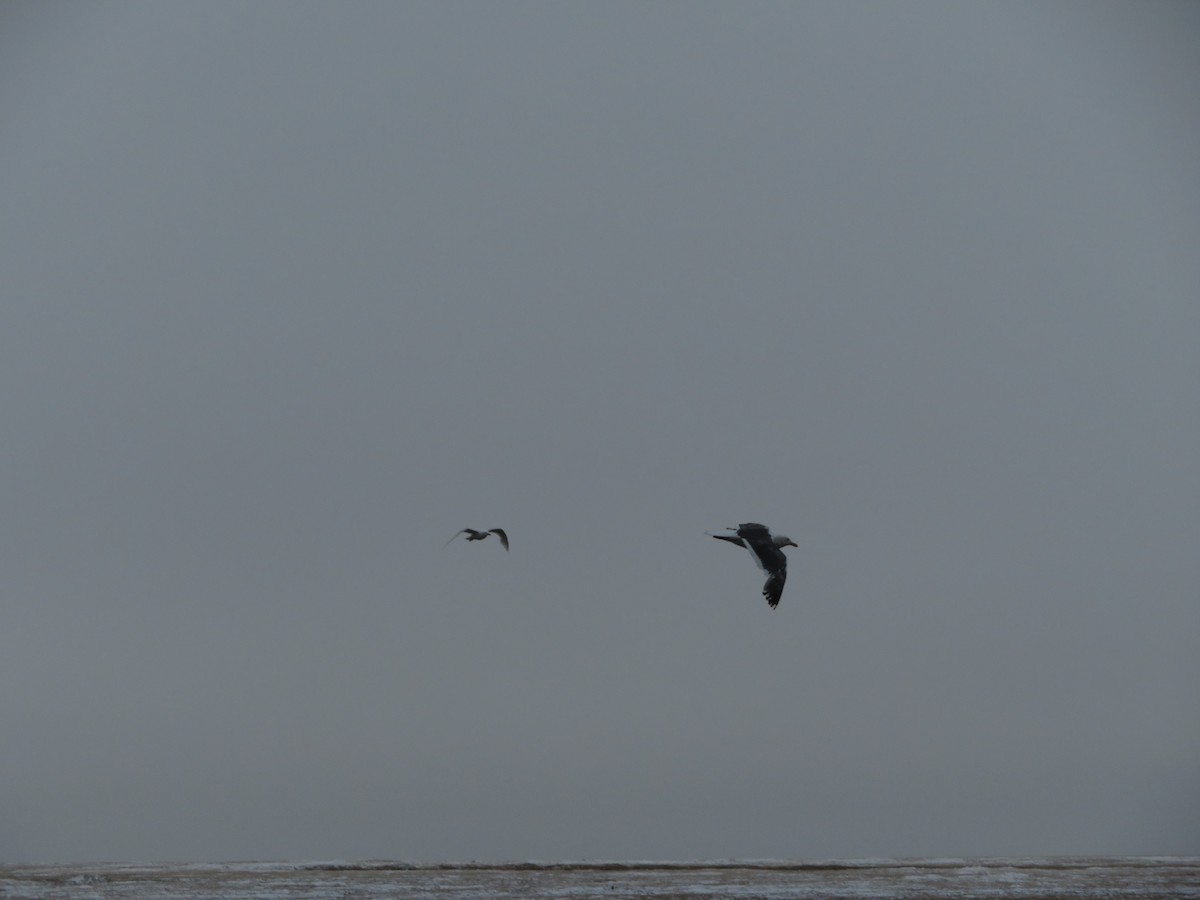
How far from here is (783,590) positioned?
15.3m

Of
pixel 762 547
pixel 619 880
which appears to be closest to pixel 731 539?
pixel 762 547

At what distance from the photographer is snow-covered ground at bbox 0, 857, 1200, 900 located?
7.18 m

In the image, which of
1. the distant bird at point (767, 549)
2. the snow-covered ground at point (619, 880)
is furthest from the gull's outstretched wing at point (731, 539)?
the snow-covered ground at point (619, 880)

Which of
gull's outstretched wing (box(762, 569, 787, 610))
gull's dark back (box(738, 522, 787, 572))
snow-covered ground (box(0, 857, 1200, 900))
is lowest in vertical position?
snow-covered ground (box(0, 857, 1200, 900))

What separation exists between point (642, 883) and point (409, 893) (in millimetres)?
1569

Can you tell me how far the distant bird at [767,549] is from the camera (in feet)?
50.4

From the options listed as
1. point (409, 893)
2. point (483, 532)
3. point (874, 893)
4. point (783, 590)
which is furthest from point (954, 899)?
point (483, 532)

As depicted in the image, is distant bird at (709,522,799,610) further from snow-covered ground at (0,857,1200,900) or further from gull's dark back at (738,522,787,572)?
snow-covered ground at (0,857,1200,900)

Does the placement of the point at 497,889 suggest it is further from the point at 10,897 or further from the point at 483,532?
the point at 483,532

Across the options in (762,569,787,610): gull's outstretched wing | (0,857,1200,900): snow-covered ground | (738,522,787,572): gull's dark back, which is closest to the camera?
(0,857,1200,900): snow-covered ground

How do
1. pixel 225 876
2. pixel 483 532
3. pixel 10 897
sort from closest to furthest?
1. pixel 10 897
2. pixel 225 876
3. pixel 483 532

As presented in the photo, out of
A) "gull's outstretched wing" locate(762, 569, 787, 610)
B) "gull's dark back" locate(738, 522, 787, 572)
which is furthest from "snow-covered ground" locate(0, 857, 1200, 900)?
"gull's dark back" locate(738, 522, 787, 572)

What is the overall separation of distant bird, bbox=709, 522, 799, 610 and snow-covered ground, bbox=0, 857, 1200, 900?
6929mm

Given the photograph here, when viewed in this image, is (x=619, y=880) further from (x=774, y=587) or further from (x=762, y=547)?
(x=762, y=547)
